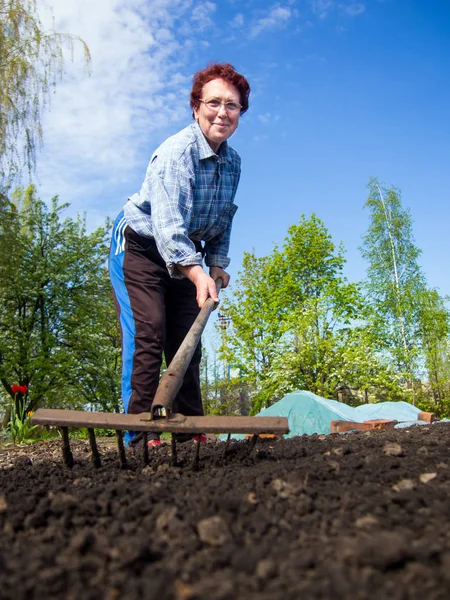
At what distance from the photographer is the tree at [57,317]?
48.9 feet

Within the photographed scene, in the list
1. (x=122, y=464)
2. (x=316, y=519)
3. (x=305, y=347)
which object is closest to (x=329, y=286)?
(x=305, y=347)

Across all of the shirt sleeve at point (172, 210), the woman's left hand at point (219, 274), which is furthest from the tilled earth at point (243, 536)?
the woman's left hand at point (219, 274)

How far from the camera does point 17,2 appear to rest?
10.8 metres

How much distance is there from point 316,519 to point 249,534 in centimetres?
16

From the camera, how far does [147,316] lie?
10.2ft

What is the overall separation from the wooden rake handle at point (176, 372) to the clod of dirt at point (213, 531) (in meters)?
0.85

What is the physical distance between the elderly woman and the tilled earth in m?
1.37

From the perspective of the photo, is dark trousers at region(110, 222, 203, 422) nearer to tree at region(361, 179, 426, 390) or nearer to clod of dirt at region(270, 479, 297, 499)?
clod of dirt at region(270, 479, 297, 499)

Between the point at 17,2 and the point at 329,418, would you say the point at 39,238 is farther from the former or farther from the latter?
the point at 329,418

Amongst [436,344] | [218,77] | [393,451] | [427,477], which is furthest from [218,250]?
[436,344]

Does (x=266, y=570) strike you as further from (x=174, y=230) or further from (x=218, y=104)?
(x=218, y=104)

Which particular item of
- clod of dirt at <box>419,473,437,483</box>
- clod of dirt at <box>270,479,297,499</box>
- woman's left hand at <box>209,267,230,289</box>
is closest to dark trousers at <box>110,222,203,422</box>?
woman's left hand at <box>209,267,230,289</box>

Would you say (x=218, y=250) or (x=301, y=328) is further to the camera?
(x=301, y=328)

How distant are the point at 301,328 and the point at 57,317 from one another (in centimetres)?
794
